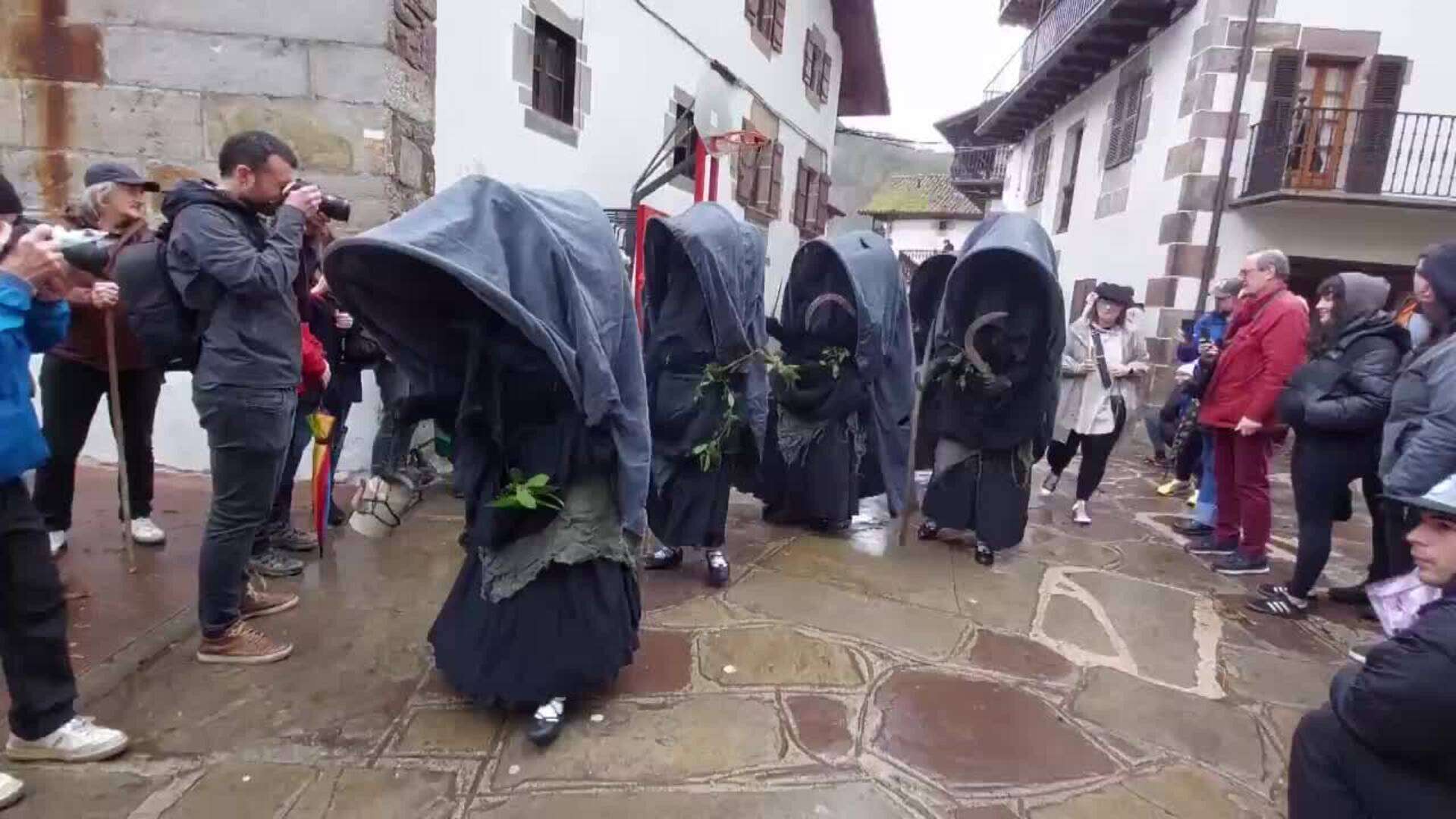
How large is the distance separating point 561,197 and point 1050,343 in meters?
2.75

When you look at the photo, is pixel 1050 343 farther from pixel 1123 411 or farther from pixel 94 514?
pixel 94 514

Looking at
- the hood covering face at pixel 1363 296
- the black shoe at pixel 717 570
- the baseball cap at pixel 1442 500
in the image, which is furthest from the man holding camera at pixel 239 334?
the hood covering face at pixel 1363 296

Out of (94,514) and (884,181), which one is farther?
(884,181)

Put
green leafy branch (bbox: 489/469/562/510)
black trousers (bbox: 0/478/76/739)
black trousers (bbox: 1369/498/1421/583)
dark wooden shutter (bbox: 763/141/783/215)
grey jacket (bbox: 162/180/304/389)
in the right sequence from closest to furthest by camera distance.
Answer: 1. black trousers (bbox: 0/478/76/739)
2. green leafy branch (bbox: 489/469/562/510)
3. grey jacket (bbox: 162/180/304/389)
4. black trousers (bbox: 1369/498/1421/583)
5. dark wooden shutter (bbox: 763/141/783/215)

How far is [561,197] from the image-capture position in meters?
2.31

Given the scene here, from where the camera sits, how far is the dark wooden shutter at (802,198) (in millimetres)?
15273

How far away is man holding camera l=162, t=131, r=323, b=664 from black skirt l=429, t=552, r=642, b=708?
91 cm

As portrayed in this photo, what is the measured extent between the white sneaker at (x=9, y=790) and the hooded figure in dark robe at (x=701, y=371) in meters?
2.33

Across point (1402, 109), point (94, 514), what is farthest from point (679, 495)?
point (1402, 109)

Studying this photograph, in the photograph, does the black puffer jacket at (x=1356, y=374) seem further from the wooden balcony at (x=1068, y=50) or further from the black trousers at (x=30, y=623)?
the wooden balcony at (x=1068, y=50)

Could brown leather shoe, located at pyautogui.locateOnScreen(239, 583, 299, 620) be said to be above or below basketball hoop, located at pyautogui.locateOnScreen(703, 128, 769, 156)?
below

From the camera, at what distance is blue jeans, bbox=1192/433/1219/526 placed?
536cm

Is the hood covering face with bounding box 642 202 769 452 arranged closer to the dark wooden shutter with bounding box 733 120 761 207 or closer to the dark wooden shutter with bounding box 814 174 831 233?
the dark wooden shutter with bounding box 733 120 761 207

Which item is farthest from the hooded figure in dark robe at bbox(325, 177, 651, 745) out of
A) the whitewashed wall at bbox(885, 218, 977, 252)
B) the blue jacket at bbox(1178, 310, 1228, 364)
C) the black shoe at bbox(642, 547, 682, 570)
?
the whitewashed wall at bbox(885, 218, 977, 252)
